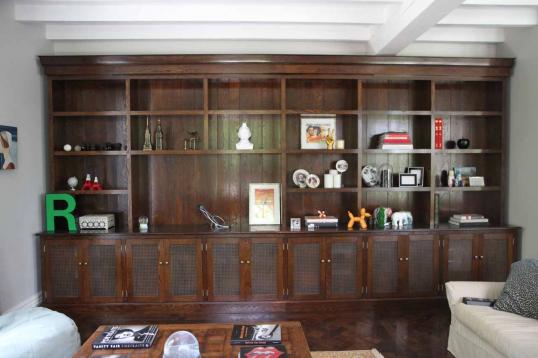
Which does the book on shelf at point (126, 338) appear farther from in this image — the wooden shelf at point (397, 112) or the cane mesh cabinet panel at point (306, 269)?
the wooden shelf at point (397, 112)

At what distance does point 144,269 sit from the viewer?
3.85 m

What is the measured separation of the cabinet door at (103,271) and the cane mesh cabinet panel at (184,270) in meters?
0.49

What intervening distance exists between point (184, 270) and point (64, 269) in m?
1.13

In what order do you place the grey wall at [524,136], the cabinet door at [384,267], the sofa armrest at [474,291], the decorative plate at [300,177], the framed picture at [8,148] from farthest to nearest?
1. the decorative plate at [300,177]
2. the cabinet door at [384,267]
3. the grey wall at [524,136]
4. the framed picture at [8,148]
5. the sofa armrest at [474,291]

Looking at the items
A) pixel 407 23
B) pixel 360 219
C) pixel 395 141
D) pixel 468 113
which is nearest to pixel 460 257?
pixel 360 219

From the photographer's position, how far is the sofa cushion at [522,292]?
8.48 ft

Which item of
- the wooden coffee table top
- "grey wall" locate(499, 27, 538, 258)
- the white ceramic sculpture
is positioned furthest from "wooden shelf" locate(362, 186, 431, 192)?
the wooden coffee table top

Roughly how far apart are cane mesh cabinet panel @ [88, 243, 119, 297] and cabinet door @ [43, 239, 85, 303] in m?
0.11

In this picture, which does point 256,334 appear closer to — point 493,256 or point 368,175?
point 368,175

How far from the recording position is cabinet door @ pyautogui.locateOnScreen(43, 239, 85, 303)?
3.83 metres

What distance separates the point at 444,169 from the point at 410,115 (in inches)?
28.0

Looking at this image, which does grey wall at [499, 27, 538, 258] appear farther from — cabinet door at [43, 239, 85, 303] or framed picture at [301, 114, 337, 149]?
cabinet door at [43, 239, 85, 303]

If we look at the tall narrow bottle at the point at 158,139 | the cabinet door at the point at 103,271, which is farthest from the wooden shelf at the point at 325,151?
the cabinet door at the point at 103,271

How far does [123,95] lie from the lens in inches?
169
